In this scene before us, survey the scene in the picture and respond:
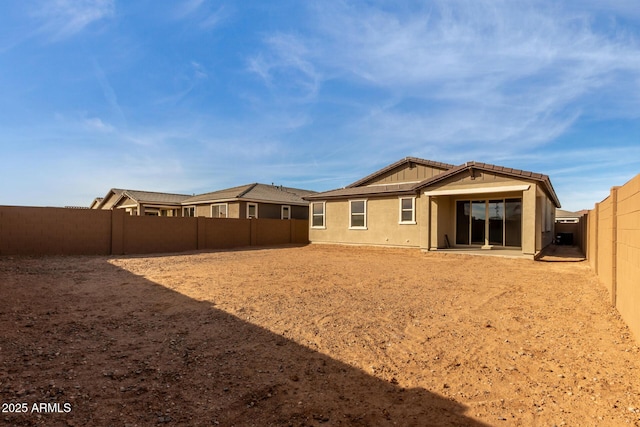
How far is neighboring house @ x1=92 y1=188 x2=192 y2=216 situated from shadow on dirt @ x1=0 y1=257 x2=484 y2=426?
2386 cm

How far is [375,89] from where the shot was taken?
1544 centimetres

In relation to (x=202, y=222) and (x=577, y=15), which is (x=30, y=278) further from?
(x=577, y=15)

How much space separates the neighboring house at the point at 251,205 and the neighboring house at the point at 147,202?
1388mm

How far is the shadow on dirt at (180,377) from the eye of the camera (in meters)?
2.62

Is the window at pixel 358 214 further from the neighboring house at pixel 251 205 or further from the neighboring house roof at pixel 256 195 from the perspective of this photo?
the neighboring house roof at pixel 256 195

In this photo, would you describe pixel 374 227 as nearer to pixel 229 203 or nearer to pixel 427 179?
pixel 427 179

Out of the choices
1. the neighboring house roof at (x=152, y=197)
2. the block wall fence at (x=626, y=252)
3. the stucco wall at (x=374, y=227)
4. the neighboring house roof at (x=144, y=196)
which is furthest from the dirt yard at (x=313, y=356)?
the neighboring house roof at (x=144, y=196)

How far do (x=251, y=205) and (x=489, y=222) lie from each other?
15.7 meters

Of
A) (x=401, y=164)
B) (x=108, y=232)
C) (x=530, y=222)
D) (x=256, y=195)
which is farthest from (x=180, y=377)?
(x=256, y=195)

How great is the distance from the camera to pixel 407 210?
16531mm

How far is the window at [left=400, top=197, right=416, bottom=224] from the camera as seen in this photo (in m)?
16.2

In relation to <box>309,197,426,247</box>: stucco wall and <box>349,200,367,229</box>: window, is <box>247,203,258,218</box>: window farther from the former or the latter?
<box>349,200,367,229</box>: window

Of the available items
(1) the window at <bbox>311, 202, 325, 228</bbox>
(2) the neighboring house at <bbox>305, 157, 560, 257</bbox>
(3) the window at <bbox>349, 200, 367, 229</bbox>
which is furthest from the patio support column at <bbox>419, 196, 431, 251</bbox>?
(1) the window at <bbox>311, 202, 325, 228</bbox>

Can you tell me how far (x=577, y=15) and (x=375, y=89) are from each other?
7.96 metres
